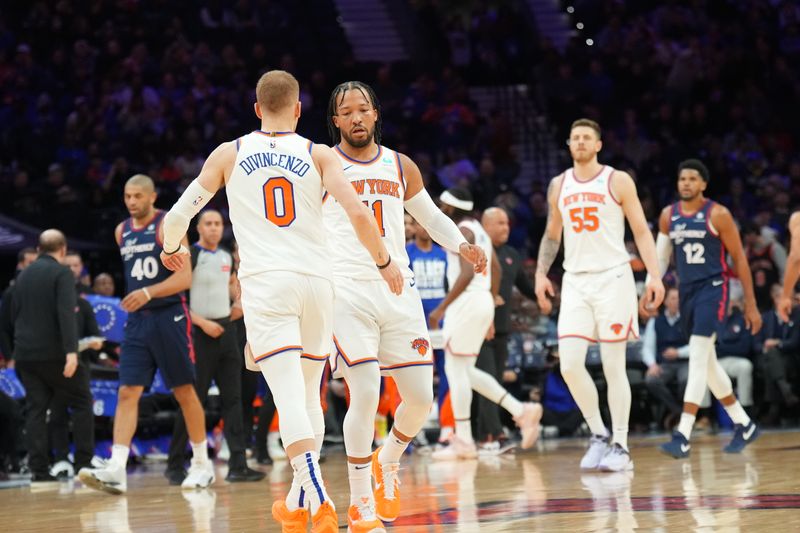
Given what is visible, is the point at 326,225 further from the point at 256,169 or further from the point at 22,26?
the point at 22,26

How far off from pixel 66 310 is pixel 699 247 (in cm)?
497

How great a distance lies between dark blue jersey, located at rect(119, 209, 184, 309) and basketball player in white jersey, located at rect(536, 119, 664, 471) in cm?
283

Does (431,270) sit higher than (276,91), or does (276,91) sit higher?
(276,91)

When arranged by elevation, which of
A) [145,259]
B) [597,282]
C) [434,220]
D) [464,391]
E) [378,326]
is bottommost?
[464,391]

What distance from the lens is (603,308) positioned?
8.77 meters

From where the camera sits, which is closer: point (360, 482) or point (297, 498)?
point (297, 498)

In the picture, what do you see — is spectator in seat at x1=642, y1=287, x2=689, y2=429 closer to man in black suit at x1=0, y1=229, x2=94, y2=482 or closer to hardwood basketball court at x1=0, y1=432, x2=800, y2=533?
hardwood basketball court at x1=0, y1=432, x2=800, y2=533

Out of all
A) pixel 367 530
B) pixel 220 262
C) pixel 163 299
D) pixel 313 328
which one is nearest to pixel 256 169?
pixel 313 328

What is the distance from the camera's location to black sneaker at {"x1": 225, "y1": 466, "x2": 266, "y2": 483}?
30.3 feet

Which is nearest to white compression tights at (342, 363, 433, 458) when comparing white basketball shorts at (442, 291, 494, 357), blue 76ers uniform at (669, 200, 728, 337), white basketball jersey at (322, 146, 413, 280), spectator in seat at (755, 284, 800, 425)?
white basketball jersey at (322, 146, 413, 280)

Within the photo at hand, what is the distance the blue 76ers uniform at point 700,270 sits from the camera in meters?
9.65

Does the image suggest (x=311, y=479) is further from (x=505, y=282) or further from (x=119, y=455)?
(x=505, y=282)

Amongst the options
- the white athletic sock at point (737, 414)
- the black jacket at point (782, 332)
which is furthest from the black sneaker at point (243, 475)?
the black jacket at point (782, 332)

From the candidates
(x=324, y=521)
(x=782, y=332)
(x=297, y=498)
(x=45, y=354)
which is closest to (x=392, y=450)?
(x=297, y=498)
